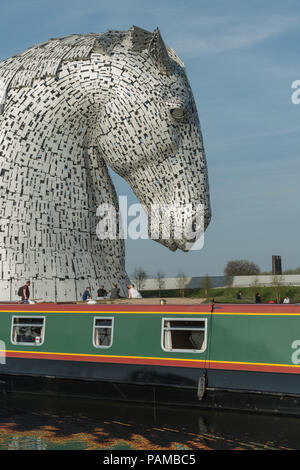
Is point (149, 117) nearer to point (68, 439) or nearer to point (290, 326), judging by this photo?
point (290, 326)

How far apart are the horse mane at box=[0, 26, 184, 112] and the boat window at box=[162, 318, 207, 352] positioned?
19.1 ft

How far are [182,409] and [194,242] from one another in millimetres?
4878

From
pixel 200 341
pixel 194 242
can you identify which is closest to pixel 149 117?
pixel 194 242

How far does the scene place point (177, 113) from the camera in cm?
1377

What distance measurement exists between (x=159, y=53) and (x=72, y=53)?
193 centimetres

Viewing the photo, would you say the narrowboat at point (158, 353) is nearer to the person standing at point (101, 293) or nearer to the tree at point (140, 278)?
the person standing at point (101, 293)

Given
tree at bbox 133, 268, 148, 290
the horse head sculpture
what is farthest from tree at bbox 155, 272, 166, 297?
the horse head sculpture

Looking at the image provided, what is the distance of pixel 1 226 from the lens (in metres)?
13.8

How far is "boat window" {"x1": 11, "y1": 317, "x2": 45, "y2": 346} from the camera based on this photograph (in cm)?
1227

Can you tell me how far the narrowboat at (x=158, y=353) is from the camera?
32.9ft

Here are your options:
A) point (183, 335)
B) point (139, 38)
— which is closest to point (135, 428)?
point (183, 335)

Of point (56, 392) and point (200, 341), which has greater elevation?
point (200, 341)

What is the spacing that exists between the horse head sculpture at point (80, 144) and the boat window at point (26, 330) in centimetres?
134

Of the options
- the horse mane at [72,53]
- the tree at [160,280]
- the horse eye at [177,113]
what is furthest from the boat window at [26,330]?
the tree at [160,280]
